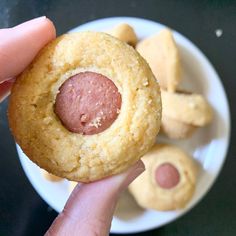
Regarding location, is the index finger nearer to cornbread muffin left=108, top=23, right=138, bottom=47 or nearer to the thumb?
the thumb

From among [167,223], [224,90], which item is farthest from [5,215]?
[224,90]

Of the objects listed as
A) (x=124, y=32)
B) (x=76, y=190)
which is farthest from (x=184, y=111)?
(x=76, y=190)

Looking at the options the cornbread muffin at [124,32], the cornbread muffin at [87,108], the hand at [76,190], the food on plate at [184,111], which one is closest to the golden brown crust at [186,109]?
the food on plate at [184,111]

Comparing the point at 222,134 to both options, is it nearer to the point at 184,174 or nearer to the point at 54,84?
the point at 184,174

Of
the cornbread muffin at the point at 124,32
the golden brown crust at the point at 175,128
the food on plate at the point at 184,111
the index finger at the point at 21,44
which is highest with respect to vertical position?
the index finger at the point at 21,44

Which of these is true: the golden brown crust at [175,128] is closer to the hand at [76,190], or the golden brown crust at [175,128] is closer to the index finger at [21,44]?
the hand at [76,190]

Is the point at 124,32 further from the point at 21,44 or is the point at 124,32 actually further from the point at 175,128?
the point at 21,44
